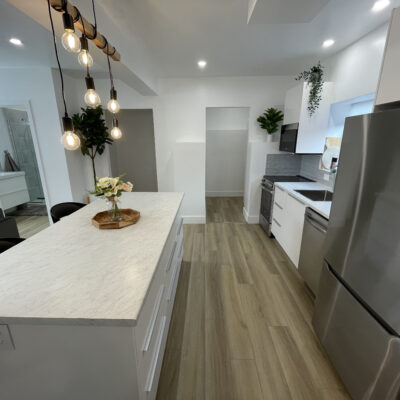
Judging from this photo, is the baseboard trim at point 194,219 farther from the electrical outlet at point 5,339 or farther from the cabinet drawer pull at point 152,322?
the electrical outlet at point 5,339

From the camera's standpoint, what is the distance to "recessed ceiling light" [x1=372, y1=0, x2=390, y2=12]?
1.60 m

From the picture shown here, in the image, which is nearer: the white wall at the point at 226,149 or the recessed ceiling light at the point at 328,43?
the recessed ceiling light at the point at 328,43

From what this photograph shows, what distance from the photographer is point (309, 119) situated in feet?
9.11

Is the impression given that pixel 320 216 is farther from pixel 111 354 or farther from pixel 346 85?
pixel 111 354

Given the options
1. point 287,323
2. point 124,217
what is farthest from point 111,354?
point 287,323

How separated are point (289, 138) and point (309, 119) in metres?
0.39

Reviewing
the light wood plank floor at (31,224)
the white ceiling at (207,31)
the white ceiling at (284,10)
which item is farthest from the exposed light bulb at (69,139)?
the light wood plank floor at (31,224)

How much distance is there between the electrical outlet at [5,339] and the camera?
2.74 ft

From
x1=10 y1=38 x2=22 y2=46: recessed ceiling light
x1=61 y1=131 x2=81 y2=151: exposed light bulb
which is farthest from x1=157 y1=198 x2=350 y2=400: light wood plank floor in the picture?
x1=10 y1=38 x2=22 y2=46: recessed ceiling light

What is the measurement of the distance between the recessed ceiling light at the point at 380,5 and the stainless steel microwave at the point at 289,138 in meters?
1.28

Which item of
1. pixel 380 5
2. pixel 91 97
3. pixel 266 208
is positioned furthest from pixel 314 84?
pixel 91 97

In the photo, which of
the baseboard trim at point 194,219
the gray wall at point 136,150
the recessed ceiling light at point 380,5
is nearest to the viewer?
the recessed ceiling light at point 380,5

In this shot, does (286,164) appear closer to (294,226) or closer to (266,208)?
(266,208)

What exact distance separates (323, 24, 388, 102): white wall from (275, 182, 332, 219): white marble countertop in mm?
1103
